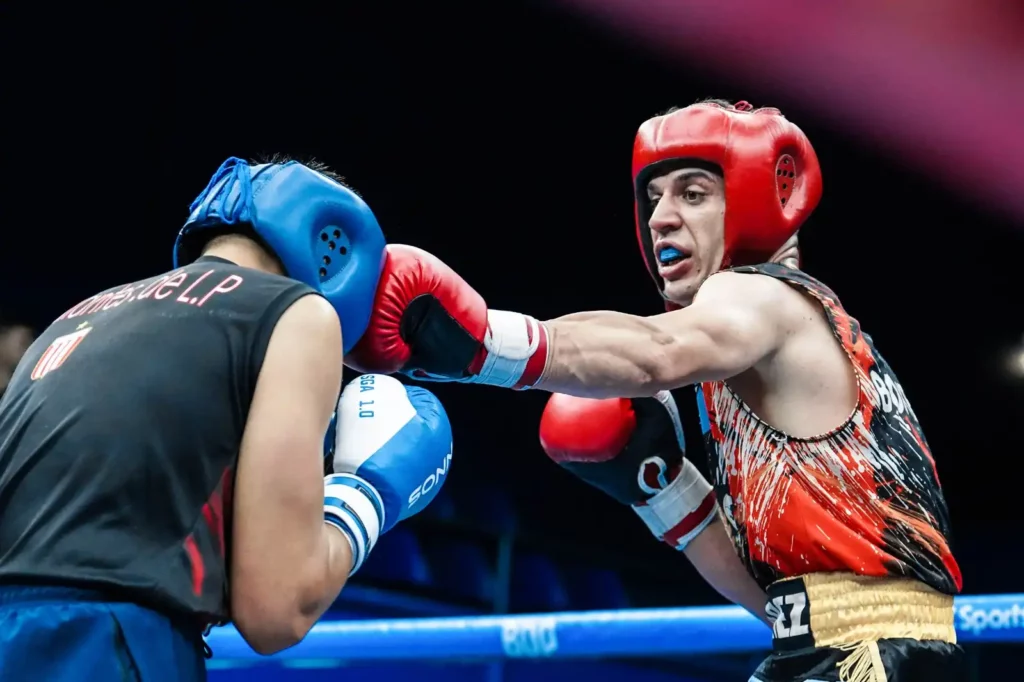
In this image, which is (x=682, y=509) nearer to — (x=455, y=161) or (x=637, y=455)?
(x=637, y=455)

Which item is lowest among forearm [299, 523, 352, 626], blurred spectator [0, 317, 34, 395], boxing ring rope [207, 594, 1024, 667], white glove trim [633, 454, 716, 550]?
blurred spectator [0, 317, 34, 395]

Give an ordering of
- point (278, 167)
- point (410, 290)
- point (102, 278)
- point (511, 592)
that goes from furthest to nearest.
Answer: point (511, 592), point (102, 278), point (410, 290), point (278, 167)

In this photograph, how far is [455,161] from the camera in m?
6.15

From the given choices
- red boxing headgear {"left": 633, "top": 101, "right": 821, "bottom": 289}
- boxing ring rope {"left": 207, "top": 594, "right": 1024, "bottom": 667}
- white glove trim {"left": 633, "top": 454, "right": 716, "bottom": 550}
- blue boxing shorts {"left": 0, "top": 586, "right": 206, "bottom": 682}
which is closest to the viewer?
blue boxing shorts {"left": 0, "top": 586, "right": 206, "bottom": 682}

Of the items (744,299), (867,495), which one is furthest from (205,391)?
(867,495)

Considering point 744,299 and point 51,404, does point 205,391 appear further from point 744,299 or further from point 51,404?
point 744,299

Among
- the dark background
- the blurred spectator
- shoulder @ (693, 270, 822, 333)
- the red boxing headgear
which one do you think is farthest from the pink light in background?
the blurred spectator

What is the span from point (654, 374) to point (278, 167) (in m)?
0.66

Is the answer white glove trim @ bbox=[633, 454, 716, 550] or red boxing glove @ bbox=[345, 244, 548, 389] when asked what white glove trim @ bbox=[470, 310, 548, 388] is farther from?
white glove trim @ bbox=[633, 454, 716, 550]

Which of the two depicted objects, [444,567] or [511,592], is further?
[511,592]

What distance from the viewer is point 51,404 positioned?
1.28m

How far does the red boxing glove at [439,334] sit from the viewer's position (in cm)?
171

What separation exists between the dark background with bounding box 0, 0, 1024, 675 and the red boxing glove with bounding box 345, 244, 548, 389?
11.6 ft

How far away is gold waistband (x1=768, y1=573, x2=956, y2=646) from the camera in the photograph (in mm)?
1721
